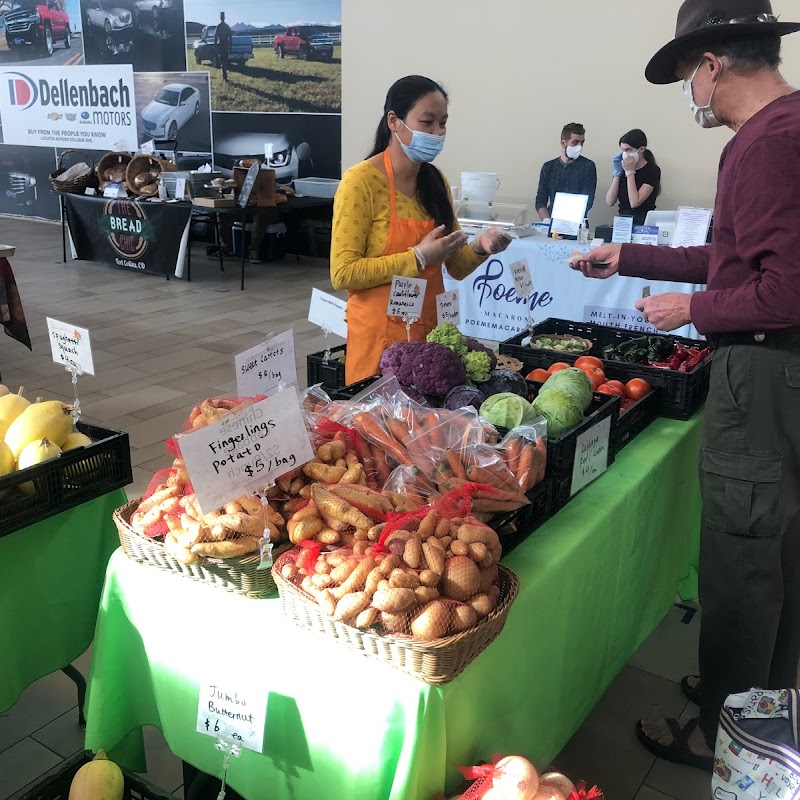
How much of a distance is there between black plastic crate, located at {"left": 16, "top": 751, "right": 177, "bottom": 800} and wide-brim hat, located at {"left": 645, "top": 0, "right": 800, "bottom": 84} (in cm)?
175

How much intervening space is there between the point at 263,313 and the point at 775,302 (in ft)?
20.0

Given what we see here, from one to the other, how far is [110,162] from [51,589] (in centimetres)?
832

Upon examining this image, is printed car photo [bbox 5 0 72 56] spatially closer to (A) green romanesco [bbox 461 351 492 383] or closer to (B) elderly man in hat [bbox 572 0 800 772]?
(A) green romanesco [bbox 461 351 492 383]

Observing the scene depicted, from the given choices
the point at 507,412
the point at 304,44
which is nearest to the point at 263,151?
the point at 304,44

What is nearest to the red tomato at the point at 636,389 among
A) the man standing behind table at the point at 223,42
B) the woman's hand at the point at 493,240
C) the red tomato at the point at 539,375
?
the red tomato at the point at 539,375

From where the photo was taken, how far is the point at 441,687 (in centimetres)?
116

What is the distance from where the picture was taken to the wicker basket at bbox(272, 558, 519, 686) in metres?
1.11

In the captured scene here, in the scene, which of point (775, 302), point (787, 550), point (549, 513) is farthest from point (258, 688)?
point (787, 550)

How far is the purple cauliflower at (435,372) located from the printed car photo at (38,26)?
41.2 ft

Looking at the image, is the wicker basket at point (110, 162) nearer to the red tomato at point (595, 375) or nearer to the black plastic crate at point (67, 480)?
the black plastic crate at point (67, 480)

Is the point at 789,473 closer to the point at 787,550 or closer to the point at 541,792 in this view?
the point at 787,550

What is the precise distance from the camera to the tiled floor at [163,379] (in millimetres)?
2006

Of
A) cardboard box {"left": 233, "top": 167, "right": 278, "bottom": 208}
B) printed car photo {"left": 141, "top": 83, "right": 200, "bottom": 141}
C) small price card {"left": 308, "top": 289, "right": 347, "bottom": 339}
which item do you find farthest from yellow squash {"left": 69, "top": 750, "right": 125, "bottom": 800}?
printed car photo {"left": 141, "top": 83, "right": 200, "bottom": 141}

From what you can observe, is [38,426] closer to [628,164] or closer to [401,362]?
[401,362]
